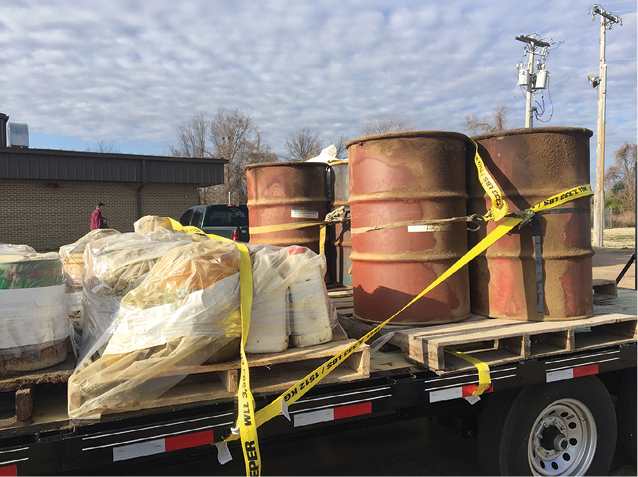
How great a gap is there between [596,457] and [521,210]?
1819 millimetres

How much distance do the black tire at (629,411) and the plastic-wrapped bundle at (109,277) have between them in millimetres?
3555

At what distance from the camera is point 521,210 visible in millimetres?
3607

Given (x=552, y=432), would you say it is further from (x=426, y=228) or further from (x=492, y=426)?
(x=426, y=228)

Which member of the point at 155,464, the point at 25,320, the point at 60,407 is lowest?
the point at 155,464

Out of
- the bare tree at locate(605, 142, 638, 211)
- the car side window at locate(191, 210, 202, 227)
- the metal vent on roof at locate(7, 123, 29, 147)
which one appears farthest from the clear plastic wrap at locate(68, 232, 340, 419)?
the bare tree at locate(605, 142, 638, 211)

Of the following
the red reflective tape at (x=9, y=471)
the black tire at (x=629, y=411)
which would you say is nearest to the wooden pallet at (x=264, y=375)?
the red reflective tape at (x=9, y=471)

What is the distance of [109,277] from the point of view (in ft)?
8.78

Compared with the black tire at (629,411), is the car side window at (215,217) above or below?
above

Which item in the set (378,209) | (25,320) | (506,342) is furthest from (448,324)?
(25,320)

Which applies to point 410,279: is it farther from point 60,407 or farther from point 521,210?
point 60,407

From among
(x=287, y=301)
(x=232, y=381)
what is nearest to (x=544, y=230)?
(x=287, y=301)

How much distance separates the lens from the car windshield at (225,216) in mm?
12523

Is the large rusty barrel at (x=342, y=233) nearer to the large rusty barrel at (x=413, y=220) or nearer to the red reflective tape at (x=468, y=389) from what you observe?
the large rusty barrel at (x=413, y=220)

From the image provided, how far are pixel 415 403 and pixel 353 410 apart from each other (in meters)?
0.39
